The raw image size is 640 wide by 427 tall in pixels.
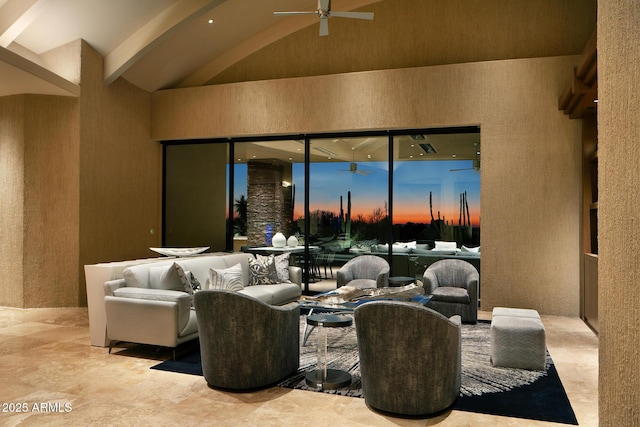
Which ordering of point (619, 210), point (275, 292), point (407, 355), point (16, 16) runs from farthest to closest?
1. point (275, 292)
2. point (16, 16)
3. point (407, 355)
4. point (619, 210)

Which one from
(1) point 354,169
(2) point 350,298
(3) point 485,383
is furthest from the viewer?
(1) point 354,169

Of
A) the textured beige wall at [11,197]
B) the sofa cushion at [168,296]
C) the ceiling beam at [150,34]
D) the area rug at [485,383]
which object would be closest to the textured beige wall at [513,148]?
the area rug at [485,383]

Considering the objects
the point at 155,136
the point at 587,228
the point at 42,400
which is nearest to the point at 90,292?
the point at 42,400

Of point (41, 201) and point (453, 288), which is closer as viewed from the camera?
point (453, 288)

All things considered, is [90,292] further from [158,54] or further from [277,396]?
[158,54]

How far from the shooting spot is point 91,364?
446 centimetres

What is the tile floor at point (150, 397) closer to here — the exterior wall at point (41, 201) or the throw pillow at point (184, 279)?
the throw pillow at point (184, 279)

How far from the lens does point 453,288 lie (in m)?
6.29

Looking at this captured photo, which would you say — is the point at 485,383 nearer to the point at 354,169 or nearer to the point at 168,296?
the point at 168,296

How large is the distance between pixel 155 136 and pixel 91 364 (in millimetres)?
5181

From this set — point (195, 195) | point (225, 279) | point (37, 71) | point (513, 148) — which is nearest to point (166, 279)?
point (225, 279)

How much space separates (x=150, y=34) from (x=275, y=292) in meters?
4.11

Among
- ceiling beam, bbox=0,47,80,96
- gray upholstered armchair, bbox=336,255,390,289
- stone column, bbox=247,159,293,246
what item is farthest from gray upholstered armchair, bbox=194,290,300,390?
stone column, bbox=247,159,293,246

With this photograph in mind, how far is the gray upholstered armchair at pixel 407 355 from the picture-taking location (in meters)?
3.13
